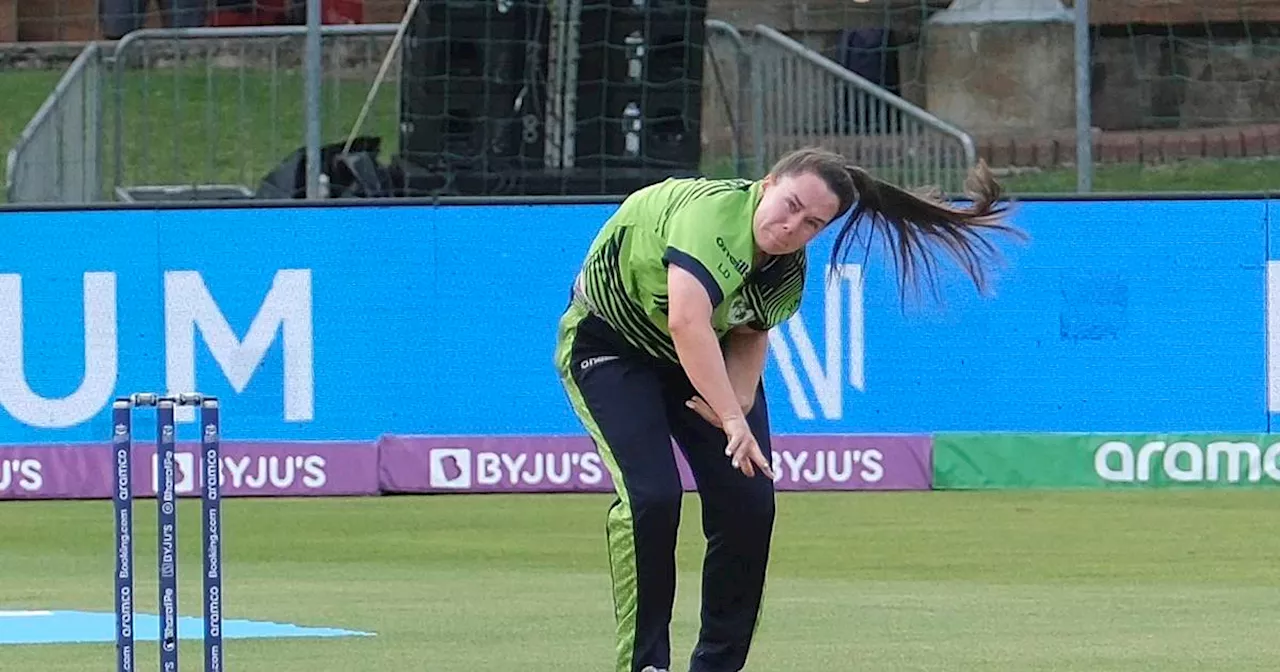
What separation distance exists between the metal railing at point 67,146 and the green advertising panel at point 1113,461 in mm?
5598

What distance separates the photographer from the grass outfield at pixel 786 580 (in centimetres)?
827

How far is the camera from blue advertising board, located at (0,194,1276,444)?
14.3 meters

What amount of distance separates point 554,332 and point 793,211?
25.2 feet

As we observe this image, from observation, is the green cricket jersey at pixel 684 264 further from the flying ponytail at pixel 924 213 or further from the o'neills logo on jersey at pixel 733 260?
the flying ponytail at pixel 924 213

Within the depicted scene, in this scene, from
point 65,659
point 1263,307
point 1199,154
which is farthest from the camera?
point 1199,154

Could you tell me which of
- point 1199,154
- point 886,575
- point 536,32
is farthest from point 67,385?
point 1199,154

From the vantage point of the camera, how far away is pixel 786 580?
428 inches

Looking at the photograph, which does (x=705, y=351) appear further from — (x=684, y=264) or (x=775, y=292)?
(x=775, y=292)

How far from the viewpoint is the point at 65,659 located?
8.24 m

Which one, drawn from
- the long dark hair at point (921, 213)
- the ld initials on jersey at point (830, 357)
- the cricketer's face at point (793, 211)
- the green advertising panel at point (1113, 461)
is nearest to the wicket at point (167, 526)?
the cricketer's face at point (793, 211)

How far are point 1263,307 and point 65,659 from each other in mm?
7964

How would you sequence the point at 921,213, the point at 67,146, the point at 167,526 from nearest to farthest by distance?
the point at 167,526 → the point at 921,213 → the point at 67,146

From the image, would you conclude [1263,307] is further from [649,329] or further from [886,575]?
[649,329]

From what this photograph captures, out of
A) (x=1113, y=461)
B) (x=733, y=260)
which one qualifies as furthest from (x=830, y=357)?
(x=733, y=260)
